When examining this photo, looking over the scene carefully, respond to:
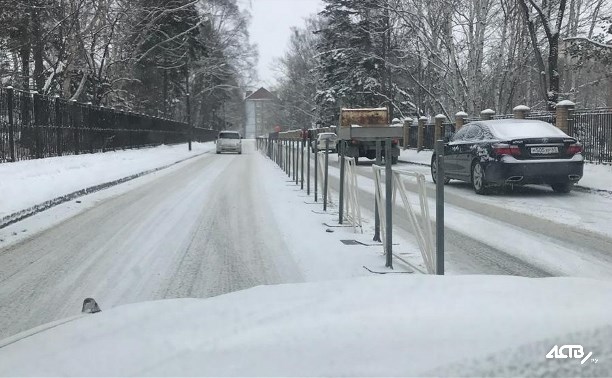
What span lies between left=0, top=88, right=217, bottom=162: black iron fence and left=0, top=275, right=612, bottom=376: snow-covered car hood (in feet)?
43.8

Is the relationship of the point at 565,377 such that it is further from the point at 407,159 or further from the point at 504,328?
the point at 407,159

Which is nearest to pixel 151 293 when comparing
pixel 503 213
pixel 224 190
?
pixel 503 213

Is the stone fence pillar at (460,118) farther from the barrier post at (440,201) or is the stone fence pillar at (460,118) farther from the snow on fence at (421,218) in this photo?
the barrier post at (440,201)

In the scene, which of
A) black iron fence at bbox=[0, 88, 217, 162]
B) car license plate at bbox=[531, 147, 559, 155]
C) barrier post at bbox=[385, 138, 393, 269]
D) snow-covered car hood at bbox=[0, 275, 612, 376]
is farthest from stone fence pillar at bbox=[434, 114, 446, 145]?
snow-covered car hood at bbox=[0, 275, 612, 376]

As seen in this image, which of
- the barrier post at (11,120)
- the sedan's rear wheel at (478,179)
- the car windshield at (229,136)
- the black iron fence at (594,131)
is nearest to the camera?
the sedan's rear wheel at (478,179)

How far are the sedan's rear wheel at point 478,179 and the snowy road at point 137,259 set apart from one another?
459cm

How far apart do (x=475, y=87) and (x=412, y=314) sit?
87.6 feet

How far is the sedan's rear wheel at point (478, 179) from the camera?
11.8 meters

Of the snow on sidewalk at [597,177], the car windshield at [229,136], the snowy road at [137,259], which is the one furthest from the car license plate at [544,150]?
the car windshield at [229,136]

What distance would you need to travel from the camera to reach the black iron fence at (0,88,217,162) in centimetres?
1452

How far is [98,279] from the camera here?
522 cm

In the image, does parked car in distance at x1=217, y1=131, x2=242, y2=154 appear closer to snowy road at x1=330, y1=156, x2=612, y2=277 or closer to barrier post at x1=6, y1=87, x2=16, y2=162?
barrier post at x1=6, y1=87, x2=16, y2=162

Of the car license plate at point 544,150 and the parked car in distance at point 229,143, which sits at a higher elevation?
the parked car in distance at point 229,143

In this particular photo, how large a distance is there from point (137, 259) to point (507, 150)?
25.4 feet
